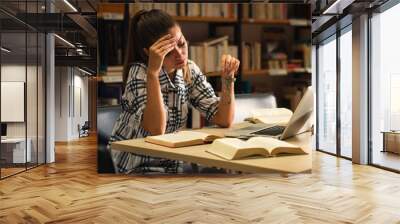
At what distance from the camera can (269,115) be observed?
298 centimetres

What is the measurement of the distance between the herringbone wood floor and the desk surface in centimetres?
190

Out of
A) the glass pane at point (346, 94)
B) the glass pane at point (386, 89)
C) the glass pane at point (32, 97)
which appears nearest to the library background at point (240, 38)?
the glass pane at point (386, 89)

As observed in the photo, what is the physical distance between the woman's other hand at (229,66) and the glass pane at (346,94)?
5451 millimetres

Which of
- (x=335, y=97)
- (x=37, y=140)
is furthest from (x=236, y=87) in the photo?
(x=335, y=97)

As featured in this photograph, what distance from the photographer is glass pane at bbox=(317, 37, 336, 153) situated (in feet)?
28.1

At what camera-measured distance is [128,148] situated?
5.97 feet

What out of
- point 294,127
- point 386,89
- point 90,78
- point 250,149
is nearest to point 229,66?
point 294,127

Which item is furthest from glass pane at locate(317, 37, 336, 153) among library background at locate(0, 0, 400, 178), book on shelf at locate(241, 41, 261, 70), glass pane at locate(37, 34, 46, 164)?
book on shelf at locate(241, 41, 261, 70)

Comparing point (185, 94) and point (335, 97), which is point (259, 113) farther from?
point (335, 97)

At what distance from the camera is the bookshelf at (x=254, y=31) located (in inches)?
111

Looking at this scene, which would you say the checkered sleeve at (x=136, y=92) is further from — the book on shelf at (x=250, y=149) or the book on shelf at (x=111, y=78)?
the book on shelf at (x=250, y=149)

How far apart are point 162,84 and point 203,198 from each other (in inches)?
85.6

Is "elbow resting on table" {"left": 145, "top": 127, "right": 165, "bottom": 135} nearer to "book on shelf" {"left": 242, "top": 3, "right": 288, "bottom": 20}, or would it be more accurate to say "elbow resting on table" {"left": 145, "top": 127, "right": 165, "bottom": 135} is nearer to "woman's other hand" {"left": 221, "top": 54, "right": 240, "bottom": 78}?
"woman's other hand" {"left": 221, "top": 54, "right": 240, "bottom": 78}

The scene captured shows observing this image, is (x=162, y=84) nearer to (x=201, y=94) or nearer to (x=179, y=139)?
(x=201, y=94)
